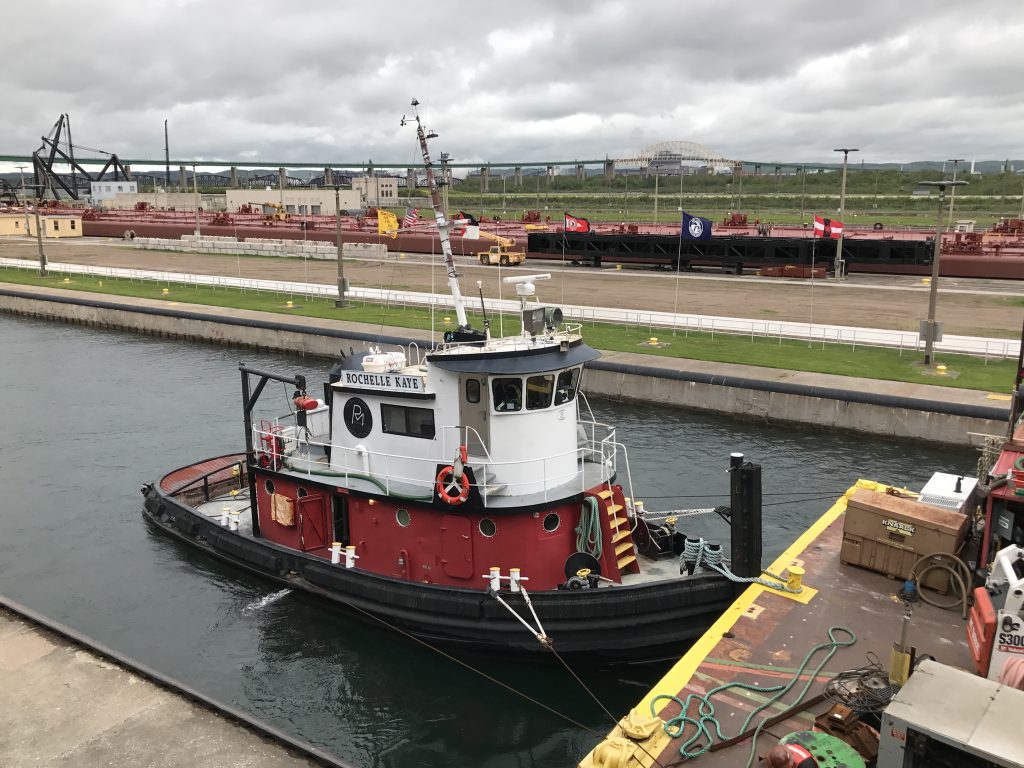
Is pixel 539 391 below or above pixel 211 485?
above

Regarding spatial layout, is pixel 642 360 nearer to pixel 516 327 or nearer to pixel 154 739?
pixel 516 327

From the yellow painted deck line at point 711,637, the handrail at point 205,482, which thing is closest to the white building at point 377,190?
the handrail at point 205,482

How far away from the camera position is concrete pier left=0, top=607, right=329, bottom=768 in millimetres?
9258

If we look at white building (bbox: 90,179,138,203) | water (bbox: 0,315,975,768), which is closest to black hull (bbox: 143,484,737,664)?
water (bbox: 0,315,975,768)

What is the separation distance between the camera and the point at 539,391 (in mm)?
13859

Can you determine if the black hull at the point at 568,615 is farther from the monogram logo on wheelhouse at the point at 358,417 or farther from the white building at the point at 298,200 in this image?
the white building at the point at 298,200

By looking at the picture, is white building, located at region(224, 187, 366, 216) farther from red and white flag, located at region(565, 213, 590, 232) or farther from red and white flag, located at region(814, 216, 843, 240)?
red and white flag, located at region(814, 216, 843, 240)

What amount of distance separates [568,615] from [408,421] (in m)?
4.41

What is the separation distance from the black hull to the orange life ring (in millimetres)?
1605

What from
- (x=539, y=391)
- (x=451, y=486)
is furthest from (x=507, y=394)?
(x=451, y=486)

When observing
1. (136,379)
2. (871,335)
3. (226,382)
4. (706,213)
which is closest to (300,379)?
(226,382)

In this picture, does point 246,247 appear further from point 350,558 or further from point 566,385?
point 566,385

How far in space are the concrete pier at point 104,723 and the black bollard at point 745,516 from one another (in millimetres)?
6936

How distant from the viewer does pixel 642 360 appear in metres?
31.6
